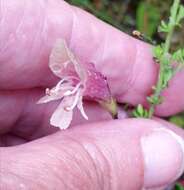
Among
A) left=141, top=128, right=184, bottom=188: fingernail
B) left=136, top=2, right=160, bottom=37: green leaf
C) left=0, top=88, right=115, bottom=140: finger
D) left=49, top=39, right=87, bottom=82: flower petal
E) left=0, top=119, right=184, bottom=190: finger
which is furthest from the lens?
left=136, top=2, right=160, bottom=37: green leaf

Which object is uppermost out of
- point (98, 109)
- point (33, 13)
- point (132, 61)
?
point (33, 13)

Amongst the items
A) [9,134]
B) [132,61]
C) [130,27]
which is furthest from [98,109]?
[130,27]

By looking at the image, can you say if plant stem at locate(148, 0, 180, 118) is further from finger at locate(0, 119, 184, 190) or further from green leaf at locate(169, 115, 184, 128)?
green leaf at locate(169, 115, 184, 128)

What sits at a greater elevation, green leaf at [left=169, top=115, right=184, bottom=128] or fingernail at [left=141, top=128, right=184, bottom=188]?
fingernail at [left=141, top=128, right=184, bottom=188]

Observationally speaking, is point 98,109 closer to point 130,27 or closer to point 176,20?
point 176,20

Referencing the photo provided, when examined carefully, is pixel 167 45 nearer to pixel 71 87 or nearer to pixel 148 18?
pixel 71 87

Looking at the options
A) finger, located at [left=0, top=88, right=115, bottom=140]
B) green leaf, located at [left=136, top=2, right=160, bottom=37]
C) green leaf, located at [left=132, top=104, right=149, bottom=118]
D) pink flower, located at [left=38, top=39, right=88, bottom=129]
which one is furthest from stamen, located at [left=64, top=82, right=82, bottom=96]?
green leaf, located at [left=136, top=2, right=160, bottom=37]

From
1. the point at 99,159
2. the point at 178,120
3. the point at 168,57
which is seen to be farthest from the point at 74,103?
the point at 178,120
